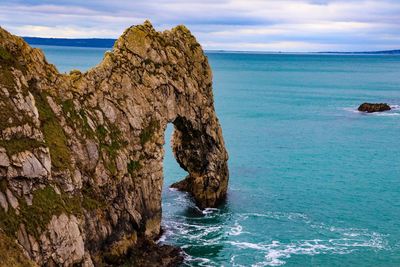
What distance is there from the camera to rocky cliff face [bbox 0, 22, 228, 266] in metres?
53.6

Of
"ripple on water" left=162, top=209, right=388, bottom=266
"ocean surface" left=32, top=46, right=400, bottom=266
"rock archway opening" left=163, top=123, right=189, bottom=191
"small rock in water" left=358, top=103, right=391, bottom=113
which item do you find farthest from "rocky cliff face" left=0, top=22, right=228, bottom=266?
"small rock in water" left=358, top=103, right=391, bottom=113

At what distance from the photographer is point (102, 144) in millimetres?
68000

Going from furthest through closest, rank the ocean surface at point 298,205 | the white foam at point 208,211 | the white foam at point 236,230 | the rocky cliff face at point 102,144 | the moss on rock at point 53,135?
the white foam at point 208,211, the white foam at point 236,230, the ocean surface at point 298,205, the moss on rock at point 53,135, the rocky cliff face at point 102,144

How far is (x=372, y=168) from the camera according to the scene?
111812 millimetres

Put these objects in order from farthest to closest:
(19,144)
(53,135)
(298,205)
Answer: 1. (298,205)
2. (53,135)
3. (19,144)

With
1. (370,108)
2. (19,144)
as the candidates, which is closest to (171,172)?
(19,144)

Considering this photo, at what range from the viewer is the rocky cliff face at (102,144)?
53.6m

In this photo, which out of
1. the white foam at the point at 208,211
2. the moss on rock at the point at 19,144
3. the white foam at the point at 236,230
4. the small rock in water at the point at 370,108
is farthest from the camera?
the small rock in water at the point at 370,108

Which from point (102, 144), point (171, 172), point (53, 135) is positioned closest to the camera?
point (53, 135)

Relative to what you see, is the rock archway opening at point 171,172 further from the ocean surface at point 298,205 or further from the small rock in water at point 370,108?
the small rock in water at point 370,108

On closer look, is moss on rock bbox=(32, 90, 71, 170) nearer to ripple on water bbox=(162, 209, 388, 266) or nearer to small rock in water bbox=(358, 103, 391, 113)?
ripple on water bbox=(162, 209, 388, 266)

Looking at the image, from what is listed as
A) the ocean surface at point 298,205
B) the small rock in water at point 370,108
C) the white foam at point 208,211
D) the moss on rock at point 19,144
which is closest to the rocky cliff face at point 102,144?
the moss on rock at point 19,144

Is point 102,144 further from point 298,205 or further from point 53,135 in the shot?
point 298,205

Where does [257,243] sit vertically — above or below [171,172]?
below
